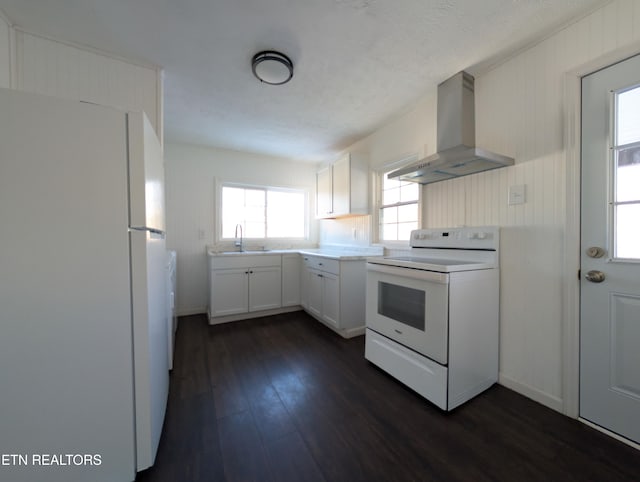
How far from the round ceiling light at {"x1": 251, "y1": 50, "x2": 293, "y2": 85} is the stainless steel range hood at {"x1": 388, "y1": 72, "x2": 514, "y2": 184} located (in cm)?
121

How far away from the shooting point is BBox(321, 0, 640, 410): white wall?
148 centimetres

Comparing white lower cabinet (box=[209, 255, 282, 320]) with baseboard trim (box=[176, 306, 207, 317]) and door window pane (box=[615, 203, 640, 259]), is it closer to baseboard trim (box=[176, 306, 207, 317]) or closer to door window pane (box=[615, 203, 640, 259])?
baseboard trim (box=[176, 306, 207, 317])

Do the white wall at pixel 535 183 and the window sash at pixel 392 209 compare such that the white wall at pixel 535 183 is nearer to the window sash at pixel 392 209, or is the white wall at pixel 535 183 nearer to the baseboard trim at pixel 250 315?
the window sash at pixel 392 209

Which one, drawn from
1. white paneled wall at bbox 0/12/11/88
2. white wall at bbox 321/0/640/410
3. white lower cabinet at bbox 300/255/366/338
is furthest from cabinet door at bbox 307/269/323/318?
white paneled wall at bbox 0/12/11/88

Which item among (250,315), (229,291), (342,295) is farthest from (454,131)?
(250,315)

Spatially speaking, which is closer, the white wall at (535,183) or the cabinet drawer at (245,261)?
the white wall at (535,183)

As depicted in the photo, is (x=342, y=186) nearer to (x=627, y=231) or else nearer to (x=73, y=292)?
(x=627, y=231)

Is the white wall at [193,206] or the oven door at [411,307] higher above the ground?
the white wall at [193,206]

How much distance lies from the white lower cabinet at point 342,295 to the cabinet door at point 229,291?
3.24 ft

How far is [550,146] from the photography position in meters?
1.61

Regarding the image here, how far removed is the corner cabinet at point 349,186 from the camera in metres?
3.19

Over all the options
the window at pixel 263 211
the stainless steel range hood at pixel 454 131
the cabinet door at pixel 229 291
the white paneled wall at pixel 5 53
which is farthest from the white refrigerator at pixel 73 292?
the window at pixel 263 211

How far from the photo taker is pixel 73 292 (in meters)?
0.99

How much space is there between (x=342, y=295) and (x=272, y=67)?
2177mm
